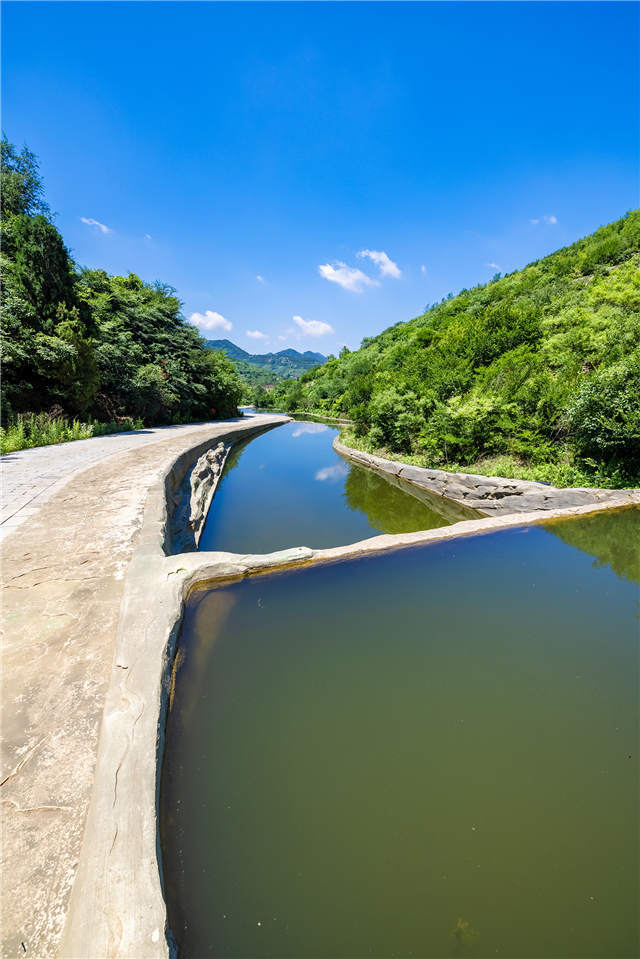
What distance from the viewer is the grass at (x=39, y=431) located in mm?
8195

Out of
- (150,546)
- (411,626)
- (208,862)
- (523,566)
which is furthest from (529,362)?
(208,862)

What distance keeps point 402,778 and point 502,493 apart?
23.5ft

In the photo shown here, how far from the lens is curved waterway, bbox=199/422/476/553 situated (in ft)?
19.9

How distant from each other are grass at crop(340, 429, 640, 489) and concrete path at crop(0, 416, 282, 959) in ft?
28.2

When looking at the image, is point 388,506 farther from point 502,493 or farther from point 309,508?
point 502,493

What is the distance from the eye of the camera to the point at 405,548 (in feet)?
15.6

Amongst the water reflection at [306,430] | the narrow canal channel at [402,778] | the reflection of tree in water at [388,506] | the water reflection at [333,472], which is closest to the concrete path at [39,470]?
the narrow canal channel at [402,778]

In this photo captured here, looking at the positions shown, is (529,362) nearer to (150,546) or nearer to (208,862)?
(150,546)

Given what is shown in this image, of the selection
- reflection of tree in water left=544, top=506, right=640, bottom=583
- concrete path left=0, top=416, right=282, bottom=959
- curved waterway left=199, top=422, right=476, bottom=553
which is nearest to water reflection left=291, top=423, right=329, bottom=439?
curved waterway left=199, top=422, right=476, bottom=553

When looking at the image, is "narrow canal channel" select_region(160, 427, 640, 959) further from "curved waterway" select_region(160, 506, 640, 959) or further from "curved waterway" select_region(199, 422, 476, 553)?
"curved waterway" select_region(199, 422, 476, 553)

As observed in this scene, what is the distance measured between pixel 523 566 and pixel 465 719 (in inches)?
109

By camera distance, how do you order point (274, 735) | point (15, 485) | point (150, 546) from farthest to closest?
point (15, 485)
point (150, 546)
point (274, 735)

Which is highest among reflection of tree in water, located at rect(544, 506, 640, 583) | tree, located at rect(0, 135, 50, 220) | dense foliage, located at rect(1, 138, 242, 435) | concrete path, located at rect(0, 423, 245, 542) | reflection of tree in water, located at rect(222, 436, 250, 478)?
tree, located at rect(0, 135, 50, 220)

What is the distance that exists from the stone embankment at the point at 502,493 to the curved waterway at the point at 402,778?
13.6ft
